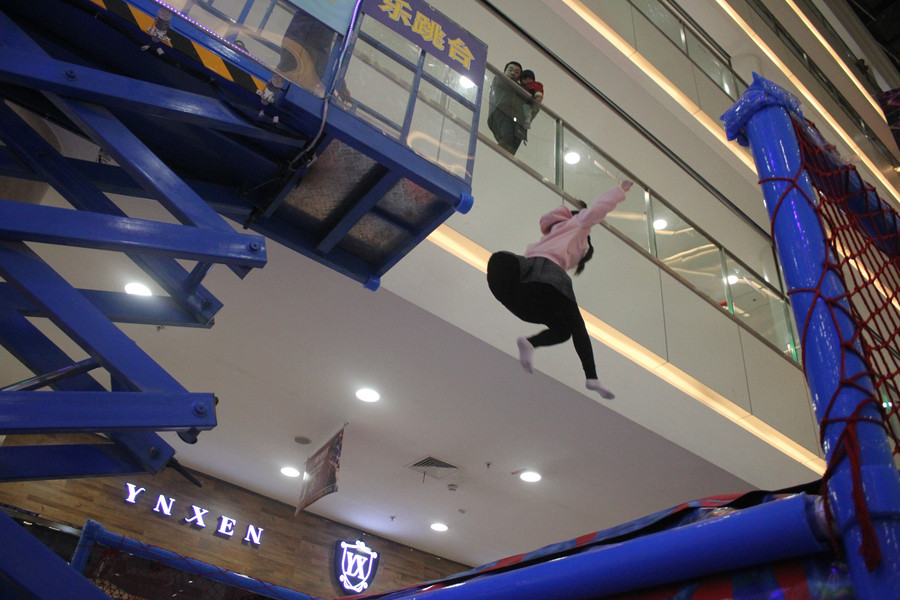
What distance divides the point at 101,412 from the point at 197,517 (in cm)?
564

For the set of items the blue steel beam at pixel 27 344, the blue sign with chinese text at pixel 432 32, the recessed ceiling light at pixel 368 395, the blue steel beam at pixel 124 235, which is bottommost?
the blue steel beam at pixel 27 344

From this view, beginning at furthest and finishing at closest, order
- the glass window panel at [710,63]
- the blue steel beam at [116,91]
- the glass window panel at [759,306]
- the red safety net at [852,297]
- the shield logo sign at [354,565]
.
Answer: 1. the glass window panel at [710,63]
2. the shield logo sign at [354,565]
3. the glass window panel at [759,306]
4. the blue steel beam at [116,91]
5. the red safety net at [852,297]

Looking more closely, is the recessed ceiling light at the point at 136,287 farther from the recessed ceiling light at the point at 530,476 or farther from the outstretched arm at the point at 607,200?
the recessed ceiling light at the point at 530,476

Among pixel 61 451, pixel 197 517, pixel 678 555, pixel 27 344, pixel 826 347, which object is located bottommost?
pixel 678 555

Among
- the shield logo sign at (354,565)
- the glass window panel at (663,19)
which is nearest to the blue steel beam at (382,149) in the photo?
the shield logo sign at (354,565)

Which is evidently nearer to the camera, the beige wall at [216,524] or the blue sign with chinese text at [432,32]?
the blue sign with chinese text at [432,32]

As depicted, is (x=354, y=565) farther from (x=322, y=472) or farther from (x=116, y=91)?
(x=116, y=91)

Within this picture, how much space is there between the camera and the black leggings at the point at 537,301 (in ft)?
10.6

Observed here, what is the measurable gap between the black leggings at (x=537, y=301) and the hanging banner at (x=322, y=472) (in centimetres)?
314

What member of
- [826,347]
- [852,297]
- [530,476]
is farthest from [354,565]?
[826,347]

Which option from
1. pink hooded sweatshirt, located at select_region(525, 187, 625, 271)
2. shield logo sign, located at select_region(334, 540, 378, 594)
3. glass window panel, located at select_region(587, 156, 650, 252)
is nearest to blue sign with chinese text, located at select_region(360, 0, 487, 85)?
pink hooded sweatshirt, located at select_region(525, 187, 625, 271)

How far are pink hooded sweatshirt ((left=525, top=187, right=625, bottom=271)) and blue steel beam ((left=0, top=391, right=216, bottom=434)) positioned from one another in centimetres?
181

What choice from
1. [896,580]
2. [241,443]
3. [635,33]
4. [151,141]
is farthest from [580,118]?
[896,580]

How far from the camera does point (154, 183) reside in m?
2.46
